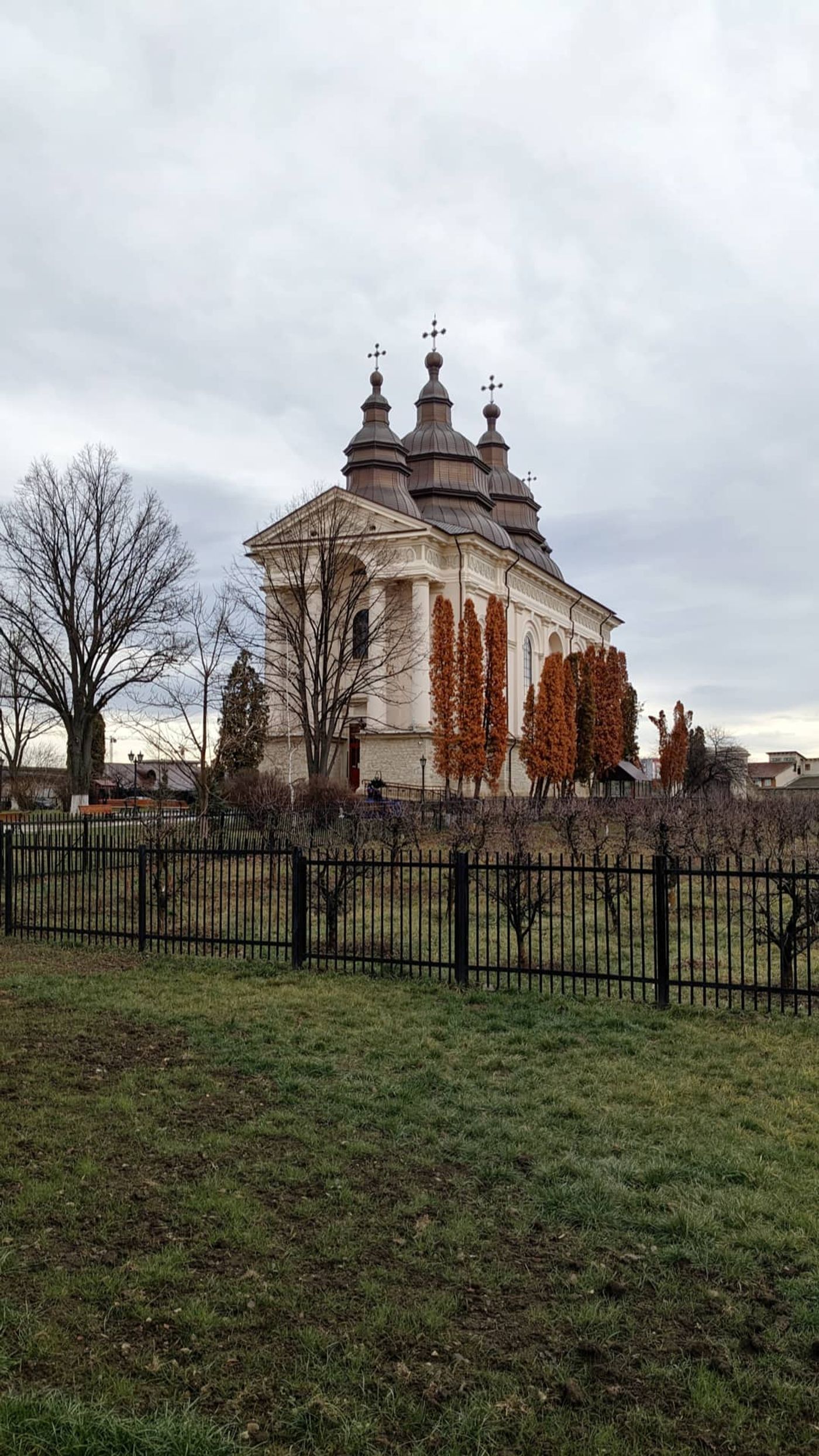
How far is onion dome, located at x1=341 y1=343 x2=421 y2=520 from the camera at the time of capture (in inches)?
1676

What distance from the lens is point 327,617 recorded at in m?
29.6

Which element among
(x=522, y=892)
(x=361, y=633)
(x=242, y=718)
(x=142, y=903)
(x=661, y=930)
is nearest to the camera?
(x=661, y=930)

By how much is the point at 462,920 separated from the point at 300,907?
1.88 metres

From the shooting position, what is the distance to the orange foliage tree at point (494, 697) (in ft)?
122

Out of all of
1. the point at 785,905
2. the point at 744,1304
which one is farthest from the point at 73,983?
the point at 785,905

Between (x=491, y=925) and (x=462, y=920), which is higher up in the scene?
(x=462, y=920)

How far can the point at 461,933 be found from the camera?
921 centimetres

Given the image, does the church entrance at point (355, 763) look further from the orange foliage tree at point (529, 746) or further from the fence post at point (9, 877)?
the fence post at point (9, 877)

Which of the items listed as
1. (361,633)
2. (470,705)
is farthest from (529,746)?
(361,633)

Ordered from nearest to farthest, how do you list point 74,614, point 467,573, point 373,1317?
point 373,1317 < point 74,614 < point 467,573

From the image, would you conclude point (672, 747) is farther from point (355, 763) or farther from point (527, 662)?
point (355, 763)

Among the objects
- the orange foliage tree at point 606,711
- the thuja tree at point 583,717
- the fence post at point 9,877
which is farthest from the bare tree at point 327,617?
the fence post at point 9,877

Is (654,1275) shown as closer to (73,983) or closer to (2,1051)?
(2,1051)

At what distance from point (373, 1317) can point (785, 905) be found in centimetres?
1174
